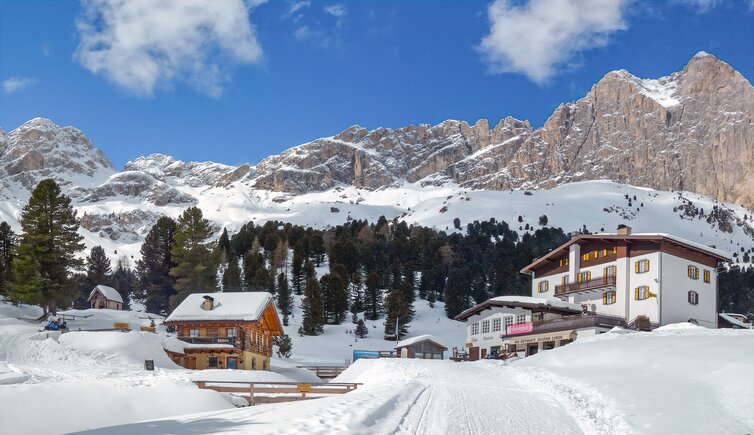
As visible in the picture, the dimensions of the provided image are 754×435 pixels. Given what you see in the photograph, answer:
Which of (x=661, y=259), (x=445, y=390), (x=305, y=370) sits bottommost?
(x=305, y=370)

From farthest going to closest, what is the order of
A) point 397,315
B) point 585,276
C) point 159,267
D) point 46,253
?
point 159,267 < point 397,315 < point 585,276 < point 46,253

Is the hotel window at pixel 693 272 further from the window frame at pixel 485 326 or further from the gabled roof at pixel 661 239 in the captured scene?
the window frame at pixel 485 326

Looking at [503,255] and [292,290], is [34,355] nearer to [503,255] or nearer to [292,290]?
[292,290]

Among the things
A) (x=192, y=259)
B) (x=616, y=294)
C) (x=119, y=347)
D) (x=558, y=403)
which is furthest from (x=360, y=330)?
(x=558, y=403)

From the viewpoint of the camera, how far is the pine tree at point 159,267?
285 ft

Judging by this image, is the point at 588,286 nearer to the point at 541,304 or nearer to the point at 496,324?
the point at 541,304

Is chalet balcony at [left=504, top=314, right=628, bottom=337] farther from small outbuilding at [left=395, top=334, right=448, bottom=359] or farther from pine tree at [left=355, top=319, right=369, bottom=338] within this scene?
pine tree at [left=355, top=319, right=369, bottom=338]

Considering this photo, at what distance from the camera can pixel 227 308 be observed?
Result: 175 feet

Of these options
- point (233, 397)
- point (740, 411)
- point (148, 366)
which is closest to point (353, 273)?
point (148, 366)

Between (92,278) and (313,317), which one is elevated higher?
(92,278)

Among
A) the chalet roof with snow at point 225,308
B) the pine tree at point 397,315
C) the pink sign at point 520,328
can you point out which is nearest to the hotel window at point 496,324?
the pink sign at point 520,328

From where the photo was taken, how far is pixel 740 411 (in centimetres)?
1661

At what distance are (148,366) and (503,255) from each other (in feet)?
294

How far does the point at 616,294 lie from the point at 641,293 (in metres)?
2.46
